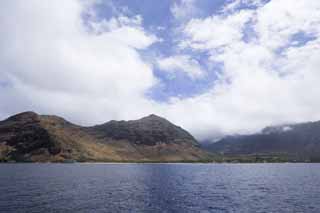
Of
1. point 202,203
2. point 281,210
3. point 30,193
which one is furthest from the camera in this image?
point 30,193

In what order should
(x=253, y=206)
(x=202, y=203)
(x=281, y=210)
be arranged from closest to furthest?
(x=281, y=210)
(x=253, y=206)
(x=202, y=203)

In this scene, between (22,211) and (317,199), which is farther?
(317,199)

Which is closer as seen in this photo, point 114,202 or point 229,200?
point 114,202

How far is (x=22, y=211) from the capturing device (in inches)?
2623

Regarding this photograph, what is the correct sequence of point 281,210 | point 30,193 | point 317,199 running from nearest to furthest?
1. point 281,210
2. point 317,199
3. point 30,193

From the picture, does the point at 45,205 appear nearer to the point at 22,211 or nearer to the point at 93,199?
the point at 22,211

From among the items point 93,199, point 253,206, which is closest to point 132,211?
point 93,199

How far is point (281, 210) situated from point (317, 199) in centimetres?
2434

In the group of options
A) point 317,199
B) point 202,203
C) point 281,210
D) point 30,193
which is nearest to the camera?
point 281,210

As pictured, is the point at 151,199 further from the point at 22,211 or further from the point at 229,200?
the point at 22,211

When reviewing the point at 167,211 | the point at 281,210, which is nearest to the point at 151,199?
the point at 167,211

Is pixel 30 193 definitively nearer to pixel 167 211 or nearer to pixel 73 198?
pixel 73 198

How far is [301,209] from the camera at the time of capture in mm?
72750

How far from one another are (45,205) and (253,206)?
5207 cm
